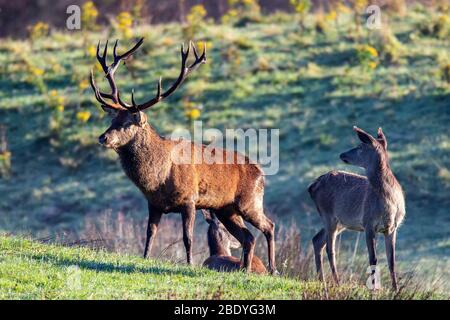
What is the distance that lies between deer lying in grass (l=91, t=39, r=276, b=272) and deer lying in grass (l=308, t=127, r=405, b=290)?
853 mm

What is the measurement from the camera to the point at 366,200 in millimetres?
13648

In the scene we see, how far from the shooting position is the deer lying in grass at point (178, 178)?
14047mm

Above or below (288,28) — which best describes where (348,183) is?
below

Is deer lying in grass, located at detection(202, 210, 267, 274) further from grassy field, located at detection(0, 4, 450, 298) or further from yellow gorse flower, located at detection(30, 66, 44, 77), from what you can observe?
yellow gorse flower, located at detection(30, 66, 44, 77)

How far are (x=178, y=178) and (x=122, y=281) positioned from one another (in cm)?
280

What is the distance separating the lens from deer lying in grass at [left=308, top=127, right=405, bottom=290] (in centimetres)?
1335

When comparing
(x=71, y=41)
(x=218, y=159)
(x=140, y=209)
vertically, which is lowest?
(x=140, y=209)

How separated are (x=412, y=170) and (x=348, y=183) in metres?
9.11

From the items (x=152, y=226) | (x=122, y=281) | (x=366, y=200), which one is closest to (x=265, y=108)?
(x=152, y=226)

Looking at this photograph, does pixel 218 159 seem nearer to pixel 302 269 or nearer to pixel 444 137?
pixel 302 269

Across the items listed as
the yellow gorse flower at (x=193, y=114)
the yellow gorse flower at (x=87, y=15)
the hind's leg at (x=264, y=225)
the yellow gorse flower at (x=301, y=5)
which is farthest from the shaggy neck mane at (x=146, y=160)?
the yellow gorse flower at (x=87, y=15)

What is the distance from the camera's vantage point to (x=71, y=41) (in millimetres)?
33594
